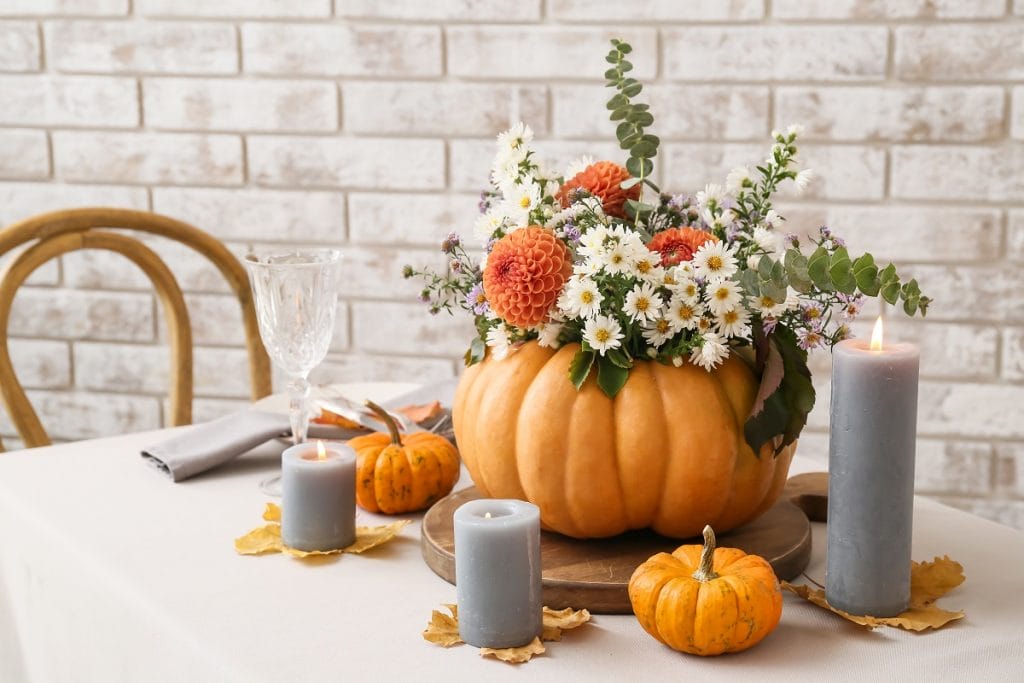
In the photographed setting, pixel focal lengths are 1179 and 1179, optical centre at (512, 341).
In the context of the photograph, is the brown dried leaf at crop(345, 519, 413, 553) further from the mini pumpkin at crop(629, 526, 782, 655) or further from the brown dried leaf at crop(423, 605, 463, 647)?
the mini pumpkin at crop(629, 526, 782, 655)

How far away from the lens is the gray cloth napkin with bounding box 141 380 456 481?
1.19m

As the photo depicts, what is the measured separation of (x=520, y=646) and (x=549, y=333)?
25 cm

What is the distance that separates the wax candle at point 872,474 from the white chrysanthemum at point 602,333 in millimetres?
158

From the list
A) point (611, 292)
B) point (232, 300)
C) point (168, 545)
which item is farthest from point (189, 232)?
point (611, 292)

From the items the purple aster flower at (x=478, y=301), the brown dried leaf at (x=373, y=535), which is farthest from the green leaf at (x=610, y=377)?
the brown dried leaf at (x=373, y=535)

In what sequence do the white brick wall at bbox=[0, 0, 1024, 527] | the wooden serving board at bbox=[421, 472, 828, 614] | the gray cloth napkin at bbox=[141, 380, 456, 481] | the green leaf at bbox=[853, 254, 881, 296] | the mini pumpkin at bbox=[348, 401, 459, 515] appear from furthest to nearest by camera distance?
the white brick wall at bbox=[0, 0, 1024, 527] < the gray cloth napkin at bbox=[141, 380, 456, 481] < the mini pumpkin at bbox=[348, 401, 459, 515] < the wooden serving board at bbox=[421, 472, 828, 614] < the green leaf at bbox=[853, 254, 881, 296]

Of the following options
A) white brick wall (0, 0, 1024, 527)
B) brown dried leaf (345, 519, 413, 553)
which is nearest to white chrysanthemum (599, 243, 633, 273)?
brown dried leaf (345, 519, 413, 553)

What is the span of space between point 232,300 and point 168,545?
1126mm

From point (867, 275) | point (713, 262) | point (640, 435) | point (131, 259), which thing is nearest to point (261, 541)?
point (640, 435)

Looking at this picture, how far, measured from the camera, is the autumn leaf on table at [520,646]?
781 mm

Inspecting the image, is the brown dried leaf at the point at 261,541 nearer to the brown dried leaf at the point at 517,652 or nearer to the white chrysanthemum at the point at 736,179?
the brown dried leaf at the point at 517,652

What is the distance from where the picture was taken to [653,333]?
2.91ft

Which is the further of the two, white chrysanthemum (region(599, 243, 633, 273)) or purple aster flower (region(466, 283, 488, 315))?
purple aster flower (region(466, 283, 488, 315))

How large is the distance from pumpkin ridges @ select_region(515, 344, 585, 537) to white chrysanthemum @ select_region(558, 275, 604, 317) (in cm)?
5
